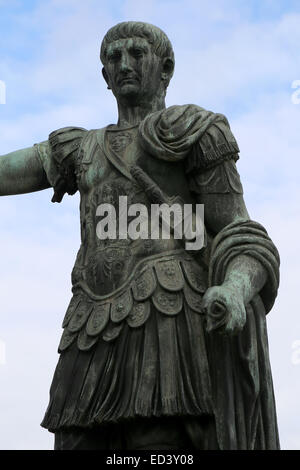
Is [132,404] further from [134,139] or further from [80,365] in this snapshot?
[134,139]

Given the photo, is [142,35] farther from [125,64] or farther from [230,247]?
[230,247]

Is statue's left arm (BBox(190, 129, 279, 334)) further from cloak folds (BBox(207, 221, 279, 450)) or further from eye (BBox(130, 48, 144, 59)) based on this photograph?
eye (BBox(130, 48, 144, 59))

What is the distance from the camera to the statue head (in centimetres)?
1206

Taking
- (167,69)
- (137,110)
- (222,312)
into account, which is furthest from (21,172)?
(222,312)

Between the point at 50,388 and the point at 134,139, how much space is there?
7.15 ft

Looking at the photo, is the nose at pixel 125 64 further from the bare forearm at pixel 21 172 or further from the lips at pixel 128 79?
the bare forearm at pixel 21 172

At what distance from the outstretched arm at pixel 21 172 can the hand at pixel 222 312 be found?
2320 mm

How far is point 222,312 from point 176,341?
2.00 ft

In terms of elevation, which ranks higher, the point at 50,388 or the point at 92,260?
the point at 92,260

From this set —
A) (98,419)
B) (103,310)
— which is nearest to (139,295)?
(103,310)

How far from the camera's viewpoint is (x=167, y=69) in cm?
1234

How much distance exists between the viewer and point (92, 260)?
11578 mm

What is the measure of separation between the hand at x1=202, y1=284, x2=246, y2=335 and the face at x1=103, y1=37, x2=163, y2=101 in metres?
2.18
